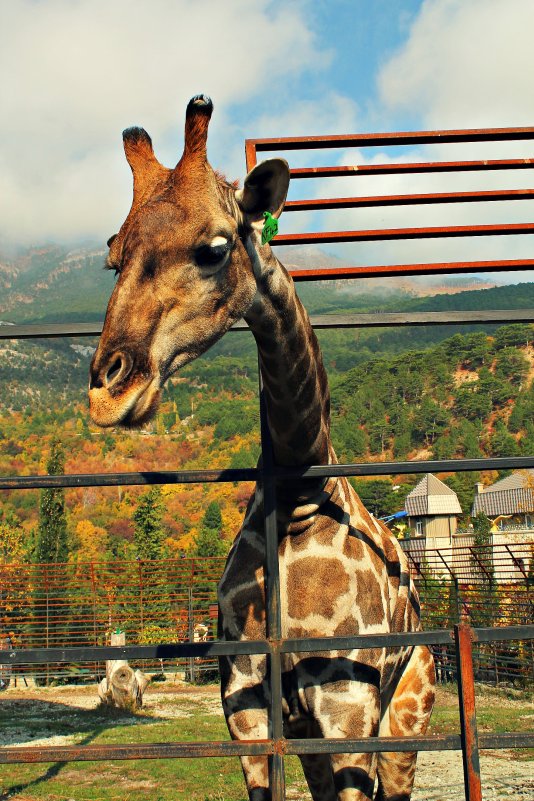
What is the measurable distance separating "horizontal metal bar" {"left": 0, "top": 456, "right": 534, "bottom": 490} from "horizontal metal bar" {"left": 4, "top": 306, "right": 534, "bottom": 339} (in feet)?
2.22

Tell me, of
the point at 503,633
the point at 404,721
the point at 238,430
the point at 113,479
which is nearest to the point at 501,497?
the point at 238,430

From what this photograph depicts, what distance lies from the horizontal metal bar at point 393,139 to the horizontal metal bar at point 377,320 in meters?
0.99

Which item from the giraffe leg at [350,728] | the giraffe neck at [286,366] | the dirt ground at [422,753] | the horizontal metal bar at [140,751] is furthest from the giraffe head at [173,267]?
the dirt ground at [422,753]

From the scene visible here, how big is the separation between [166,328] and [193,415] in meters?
152

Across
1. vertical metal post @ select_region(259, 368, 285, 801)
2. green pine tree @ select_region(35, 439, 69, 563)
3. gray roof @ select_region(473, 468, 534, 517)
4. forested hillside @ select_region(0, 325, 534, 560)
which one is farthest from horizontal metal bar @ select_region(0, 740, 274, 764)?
gray roof @ select_region(473, 468, 534, 517)

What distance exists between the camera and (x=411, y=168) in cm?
429

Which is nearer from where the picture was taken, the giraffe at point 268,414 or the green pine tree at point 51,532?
the giraffe at point 268,414

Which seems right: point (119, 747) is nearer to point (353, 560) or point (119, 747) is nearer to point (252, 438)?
point (353, 560)

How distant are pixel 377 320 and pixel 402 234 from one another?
0.60 m

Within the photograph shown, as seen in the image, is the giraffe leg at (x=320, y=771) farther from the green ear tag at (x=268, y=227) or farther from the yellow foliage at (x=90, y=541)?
the yellow foliage at (x=90, y=541)

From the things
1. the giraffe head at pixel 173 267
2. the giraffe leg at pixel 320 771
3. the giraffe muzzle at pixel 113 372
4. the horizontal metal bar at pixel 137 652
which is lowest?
the giraffe leg at pixel 320 771

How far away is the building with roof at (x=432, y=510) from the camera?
9681 cm

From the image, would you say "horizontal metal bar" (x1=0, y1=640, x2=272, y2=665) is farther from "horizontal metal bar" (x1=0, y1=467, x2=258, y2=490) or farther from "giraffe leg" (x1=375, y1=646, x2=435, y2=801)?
"giraffe leg" (x1=375, y1=646, x2=435, y2=801)

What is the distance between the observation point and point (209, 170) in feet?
10.2
